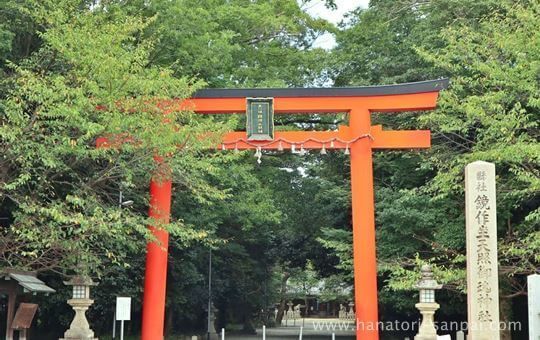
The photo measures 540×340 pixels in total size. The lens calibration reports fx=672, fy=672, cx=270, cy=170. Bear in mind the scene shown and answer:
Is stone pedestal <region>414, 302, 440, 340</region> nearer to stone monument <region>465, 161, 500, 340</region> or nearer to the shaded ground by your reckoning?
stone monument <region>465, 161, 500, 340</region>

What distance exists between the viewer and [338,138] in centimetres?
1653

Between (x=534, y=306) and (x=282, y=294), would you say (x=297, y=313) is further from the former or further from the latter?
(x=534, y=306)

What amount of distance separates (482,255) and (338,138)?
744 centimetres

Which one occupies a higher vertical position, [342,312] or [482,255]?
[482,255]

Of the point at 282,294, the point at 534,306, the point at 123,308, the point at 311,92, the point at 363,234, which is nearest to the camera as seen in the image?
the point at 534,306

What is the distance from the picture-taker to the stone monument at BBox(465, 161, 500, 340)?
30.7 ft

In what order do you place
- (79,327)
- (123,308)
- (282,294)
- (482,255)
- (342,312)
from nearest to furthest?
(482,255)
(79,327)
(123,308)
(282,294)
(342,312)

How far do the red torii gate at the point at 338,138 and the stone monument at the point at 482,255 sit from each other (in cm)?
657

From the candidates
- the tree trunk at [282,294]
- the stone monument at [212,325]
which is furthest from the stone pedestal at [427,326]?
the tree trunk at [282,294]

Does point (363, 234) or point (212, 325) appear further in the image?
point (212, 325)

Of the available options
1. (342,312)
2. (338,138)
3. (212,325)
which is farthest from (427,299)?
(342,312)

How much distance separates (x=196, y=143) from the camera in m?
14.4

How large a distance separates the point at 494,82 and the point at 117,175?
8.35m

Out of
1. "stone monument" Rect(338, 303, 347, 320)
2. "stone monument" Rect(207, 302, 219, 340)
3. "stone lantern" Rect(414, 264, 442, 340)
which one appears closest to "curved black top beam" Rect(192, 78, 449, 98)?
"stone lantern" Rect(414, 264, 442, 340)
